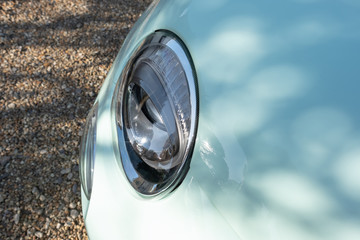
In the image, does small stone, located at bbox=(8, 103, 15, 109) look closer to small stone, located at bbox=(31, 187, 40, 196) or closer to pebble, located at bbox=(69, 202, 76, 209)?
small stone, located at bbox=(31, 187, 40, 196)

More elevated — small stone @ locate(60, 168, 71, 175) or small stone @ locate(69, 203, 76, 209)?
small stone @ locate(60, 168, 71, 175)

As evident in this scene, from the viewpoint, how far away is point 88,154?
143 cm

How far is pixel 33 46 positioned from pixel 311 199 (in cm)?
276

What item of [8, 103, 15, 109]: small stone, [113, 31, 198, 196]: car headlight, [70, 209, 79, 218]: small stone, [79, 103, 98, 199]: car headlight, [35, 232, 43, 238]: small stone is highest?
[113, 31, 198, 196]: car headlight

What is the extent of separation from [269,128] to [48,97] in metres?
2.19

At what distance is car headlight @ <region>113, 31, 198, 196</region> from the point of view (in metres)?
1.00

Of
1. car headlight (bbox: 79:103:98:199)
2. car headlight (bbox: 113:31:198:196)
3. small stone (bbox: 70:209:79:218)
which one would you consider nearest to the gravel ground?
small stone (bbox: 70:209:79:218)

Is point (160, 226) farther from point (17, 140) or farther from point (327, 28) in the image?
point (17, 140)

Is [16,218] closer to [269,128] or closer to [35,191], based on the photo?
[35,191]

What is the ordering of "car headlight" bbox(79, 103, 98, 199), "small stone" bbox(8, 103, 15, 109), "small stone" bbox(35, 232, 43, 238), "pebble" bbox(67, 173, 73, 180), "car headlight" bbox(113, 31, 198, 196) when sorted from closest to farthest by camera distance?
"car headlight" bbox(113, 31, 198, 196), "car headlight" bbox(79, 103, 98, 199), "small stone" bbox(35, 232, 43, 238), "pebble" bbox(67, 173, 73, 180), "small stone" bbox(8, 103, 15, 109)

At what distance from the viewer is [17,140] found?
2.51m

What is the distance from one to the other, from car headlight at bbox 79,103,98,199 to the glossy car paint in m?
0.33

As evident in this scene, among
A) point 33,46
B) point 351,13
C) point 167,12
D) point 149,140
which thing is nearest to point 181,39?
point 167,12

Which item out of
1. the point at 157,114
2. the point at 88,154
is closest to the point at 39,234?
the point at 88,154
